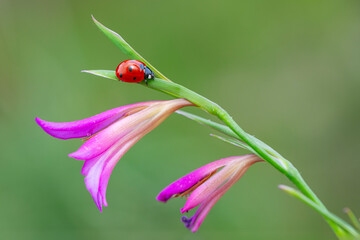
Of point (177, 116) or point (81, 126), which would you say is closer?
point (81, 126)

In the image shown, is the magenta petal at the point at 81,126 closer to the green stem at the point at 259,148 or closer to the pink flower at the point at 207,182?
the green stem at the point at 259,148

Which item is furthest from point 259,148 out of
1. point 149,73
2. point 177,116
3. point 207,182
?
point 177,116

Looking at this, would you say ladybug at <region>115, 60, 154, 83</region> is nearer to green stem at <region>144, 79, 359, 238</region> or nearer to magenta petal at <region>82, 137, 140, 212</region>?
green stem at <region>144, 79, 359, 238</region>

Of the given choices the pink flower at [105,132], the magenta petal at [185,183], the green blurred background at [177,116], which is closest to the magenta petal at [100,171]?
the pink flower at [105,132]

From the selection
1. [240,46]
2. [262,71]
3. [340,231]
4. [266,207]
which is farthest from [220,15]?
[340,231]

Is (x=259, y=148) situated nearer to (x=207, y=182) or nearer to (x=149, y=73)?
(x=207, y=182)

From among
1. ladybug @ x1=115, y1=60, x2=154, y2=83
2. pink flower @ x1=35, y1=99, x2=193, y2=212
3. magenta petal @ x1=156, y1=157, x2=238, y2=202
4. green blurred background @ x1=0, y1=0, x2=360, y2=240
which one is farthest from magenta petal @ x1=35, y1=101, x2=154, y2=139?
green blurred background @ x1=0, y1=0, x2=360, y2=240

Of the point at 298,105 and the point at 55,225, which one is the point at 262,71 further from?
the point at 55,225
